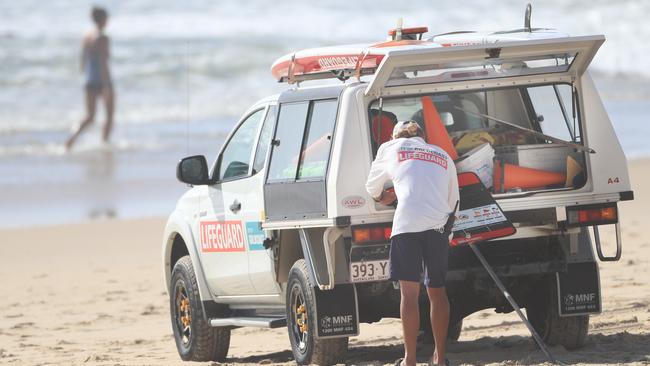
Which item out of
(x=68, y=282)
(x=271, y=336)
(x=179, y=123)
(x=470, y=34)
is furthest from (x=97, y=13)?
(x=470, y=34)

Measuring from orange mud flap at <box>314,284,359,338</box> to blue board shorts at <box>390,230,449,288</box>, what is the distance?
494 mm

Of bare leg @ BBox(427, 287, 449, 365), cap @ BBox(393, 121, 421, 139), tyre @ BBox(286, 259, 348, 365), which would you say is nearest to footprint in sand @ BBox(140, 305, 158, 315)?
tyre @ BBox(286, 259, 348, 365)

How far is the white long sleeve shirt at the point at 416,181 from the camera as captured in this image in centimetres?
731

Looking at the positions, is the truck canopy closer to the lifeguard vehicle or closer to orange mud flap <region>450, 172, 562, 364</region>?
the lifeguard vehicle

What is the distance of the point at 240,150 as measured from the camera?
29.7 ft

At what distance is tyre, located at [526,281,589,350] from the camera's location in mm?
8469

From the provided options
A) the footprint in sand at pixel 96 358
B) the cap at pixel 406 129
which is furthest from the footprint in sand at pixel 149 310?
the cap at pixel 406 129

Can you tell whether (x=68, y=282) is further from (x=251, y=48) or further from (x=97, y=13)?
(x=251, y=48)

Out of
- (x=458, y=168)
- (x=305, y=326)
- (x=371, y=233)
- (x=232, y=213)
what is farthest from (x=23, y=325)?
(x=458, y=168)

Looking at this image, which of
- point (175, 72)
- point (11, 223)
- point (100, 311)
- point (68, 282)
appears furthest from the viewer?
point (175, 72)

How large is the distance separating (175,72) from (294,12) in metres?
7.80

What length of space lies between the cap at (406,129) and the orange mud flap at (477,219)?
0.50 meters

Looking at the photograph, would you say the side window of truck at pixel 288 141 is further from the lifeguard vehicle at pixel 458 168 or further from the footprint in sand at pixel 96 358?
the footprint in sand at pixel 96 358

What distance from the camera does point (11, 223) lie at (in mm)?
16781
